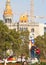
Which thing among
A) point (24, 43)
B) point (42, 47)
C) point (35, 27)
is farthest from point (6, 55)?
point (35, 27)

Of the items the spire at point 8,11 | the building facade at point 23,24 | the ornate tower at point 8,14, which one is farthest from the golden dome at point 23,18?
the spire at point 8,11

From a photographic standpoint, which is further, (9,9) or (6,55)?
(9,9)

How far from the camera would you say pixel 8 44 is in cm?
5684

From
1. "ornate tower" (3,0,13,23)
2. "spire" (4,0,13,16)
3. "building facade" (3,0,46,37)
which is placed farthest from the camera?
"spire" (4,0,13,16)


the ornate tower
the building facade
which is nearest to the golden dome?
the building facade

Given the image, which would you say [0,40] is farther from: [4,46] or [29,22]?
[29,22]

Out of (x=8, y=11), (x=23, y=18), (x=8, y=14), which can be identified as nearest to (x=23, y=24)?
(x=23, y=18)

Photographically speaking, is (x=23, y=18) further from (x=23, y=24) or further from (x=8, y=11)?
(x=8, y=11)

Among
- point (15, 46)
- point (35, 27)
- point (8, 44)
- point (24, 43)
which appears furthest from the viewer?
point (35, 27)

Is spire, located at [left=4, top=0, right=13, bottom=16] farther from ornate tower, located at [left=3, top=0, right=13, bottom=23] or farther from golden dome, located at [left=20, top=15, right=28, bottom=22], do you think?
golden dome, located at [left=20, top=15, right=28, bottom=22]

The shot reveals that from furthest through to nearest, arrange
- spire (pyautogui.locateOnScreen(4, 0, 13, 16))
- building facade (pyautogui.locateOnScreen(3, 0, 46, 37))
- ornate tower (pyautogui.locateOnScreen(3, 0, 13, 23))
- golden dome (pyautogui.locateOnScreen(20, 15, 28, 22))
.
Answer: spire (pyautogui.locateOnScreen(4, 0, 13, 16)) < ornate tower (pyautogui.locateOnScreen(3, 0, 13, 23)) < golden dome (pyautogui.locateOnScreen(20, 15, 28, 22)) < building facade (pyautogui.locateOnScreen(3, 0, 46, 37))

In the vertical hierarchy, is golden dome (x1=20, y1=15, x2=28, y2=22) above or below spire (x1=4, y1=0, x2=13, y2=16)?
below

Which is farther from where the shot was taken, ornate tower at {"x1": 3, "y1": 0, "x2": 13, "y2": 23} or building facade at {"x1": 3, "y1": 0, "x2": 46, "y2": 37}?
ornate tower at {"x1": 3, "y1": 0, "x2": 13, "y2": 23}

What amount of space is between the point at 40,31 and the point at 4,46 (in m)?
106
